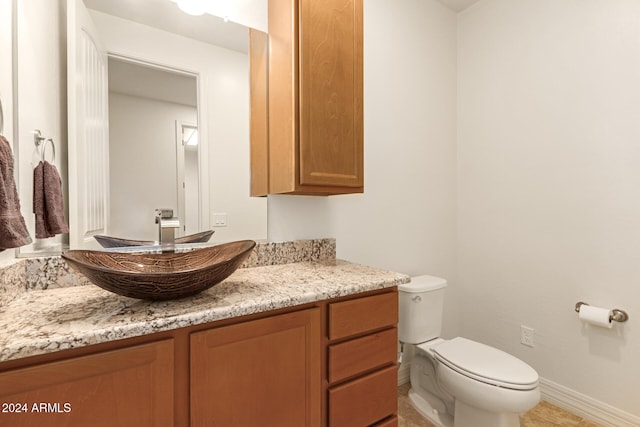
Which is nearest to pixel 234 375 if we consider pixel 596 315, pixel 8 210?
pixel 8 210

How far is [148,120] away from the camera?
1255mm

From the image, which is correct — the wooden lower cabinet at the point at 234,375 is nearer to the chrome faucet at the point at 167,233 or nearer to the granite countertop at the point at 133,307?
the granite countertop at the point at 133,307

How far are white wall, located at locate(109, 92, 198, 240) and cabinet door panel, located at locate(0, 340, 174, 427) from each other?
645mm

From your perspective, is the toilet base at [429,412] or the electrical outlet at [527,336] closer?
the toilet base at [429,412]

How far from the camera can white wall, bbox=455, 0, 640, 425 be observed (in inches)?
62.4

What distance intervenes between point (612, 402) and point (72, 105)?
9.52ft

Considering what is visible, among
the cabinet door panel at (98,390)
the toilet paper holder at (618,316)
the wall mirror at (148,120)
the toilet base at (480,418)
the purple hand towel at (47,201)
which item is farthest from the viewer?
the toilet paper holder at (618,316)

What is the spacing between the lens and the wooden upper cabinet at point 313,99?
1287mm

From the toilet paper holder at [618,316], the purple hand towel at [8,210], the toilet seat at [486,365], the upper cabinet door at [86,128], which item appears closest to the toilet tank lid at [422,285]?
the toilet seat at [486,365]

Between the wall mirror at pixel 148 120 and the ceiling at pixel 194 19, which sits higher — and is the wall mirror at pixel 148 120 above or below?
below

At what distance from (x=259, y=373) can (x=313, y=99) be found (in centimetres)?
106

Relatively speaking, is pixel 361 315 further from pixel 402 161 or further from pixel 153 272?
pixel 402 161

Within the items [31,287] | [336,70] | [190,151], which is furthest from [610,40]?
[31,287]

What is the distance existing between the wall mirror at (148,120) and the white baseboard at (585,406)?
1963 mm
